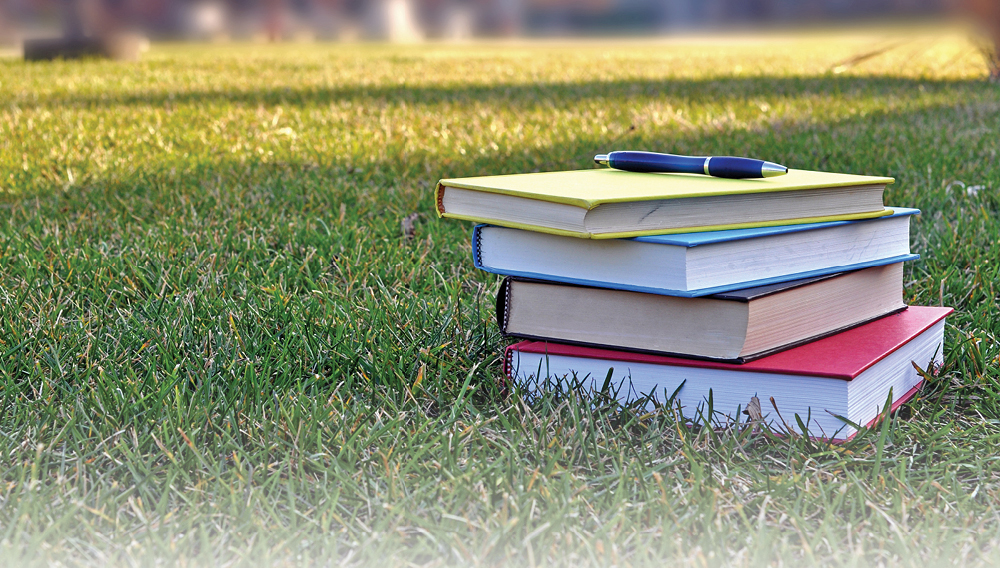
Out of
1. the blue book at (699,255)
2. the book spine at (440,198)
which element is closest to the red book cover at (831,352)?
the blue book at (699,255)

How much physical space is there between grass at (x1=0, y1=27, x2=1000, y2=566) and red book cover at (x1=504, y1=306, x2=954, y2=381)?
0.28 ft

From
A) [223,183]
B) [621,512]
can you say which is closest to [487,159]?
[223,183]

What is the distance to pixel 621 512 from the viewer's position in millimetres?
1119

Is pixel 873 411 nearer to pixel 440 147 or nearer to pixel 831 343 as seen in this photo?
pixel 831 343

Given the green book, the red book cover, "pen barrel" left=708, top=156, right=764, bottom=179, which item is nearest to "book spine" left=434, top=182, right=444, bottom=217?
the green book

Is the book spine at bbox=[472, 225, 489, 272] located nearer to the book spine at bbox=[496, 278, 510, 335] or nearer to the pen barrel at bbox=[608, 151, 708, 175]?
the book spine at bbox=[496, 278, 510, 335]

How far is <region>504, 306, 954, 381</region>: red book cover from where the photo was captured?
4.30 feet

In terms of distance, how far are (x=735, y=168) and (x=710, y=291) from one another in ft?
0.94

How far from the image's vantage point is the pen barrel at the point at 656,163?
1598mm

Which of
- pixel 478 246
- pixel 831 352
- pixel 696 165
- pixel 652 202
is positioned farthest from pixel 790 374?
pixel 478 246

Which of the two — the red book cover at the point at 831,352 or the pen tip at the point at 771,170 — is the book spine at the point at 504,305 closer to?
the red book cover at the point at 831,352

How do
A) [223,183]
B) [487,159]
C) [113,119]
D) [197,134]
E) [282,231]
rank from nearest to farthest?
[282,231] → [223,183] → [487,159] → [197,134] → [113,119]

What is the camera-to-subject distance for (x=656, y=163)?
1658 millimetres

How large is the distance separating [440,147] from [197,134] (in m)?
1.26
